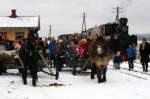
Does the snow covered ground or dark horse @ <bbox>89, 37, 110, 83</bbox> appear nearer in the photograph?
the snow covered ground

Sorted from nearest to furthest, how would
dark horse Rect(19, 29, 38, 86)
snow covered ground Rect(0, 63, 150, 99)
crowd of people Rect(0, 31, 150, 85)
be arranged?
1. snow covered ground Rect(0, 63, 150, 99)
2. dark horse Rect(19, 29, 38, 86)
3. crowd of people Rect(0, 31, 150, 85)

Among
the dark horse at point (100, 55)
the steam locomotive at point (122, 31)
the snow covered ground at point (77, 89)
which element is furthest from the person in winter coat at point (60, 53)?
the steam locomotive at point (122, 31)

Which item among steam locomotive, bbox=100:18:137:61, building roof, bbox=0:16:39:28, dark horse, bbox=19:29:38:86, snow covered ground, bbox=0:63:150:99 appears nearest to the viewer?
snow covered ground, bbox=0:63:150:99

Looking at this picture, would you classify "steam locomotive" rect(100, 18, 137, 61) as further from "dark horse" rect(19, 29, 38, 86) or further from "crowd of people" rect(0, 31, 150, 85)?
"dark horse" rect(19, 29, 38, 86)

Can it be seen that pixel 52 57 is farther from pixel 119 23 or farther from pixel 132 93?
pixel 119 23

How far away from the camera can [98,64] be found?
17156 millimetres

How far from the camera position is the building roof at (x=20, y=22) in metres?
48.0

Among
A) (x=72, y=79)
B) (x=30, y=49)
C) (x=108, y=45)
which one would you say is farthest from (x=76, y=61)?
(x=30, y=49)

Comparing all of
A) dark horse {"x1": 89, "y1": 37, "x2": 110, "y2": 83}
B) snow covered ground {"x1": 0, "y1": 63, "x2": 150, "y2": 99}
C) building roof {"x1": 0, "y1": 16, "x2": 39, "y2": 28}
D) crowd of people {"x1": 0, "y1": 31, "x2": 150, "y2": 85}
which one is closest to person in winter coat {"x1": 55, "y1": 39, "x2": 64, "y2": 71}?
crowd of people {"x1": 0, "y1": 31, "x2": 150, "y2": 85}

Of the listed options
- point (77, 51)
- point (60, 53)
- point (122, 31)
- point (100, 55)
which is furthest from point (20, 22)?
point (100, 55)

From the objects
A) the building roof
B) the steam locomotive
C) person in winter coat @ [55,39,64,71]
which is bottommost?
person in winter coat @ [55,39,64,71]

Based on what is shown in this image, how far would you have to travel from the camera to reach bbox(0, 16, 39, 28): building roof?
48000 mm

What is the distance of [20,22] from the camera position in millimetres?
49500

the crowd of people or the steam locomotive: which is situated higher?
the steam locomotive
